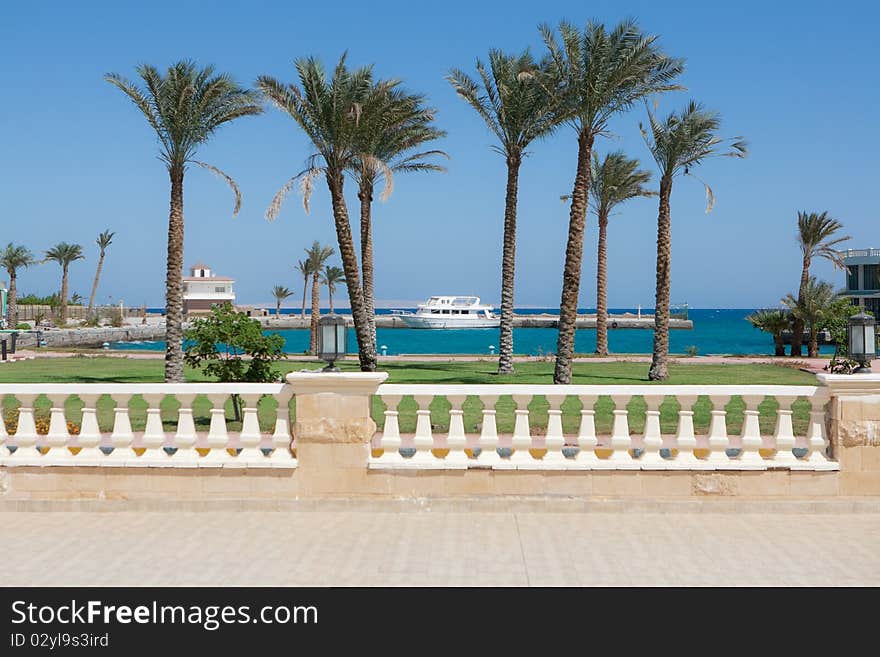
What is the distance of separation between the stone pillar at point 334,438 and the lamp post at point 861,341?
14.8 feet

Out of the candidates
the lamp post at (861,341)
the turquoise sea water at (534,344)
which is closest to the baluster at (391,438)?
the lamp post at (861,341)

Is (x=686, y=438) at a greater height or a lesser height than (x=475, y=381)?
greater

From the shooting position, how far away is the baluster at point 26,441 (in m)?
8.24

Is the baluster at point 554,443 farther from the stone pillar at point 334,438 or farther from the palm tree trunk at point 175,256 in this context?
the palm tree trunk at point 175,256

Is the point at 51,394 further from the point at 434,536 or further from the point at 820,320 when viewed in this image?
the point at 820,320

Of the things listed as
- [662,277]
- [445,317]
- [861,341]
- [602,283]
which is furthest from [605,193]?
[445,317]

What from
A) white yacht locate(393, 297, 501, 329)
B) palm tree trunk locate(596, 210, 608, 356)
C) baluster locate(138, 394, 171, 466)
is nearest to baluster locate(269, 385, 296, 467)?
baluster locate(138, 394, 171, 466)

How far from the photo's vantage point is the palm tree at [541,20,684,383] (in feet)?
78.3

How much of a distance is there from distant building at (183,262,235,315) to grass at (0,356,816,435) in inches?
3280

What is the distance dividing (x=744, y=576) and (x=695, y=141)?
23973 mm

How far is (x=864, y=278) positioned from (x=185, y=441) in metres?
72.7

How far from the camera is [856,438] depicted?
8.21m

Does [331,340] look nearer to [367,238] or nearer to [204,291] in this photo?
[367,238]
